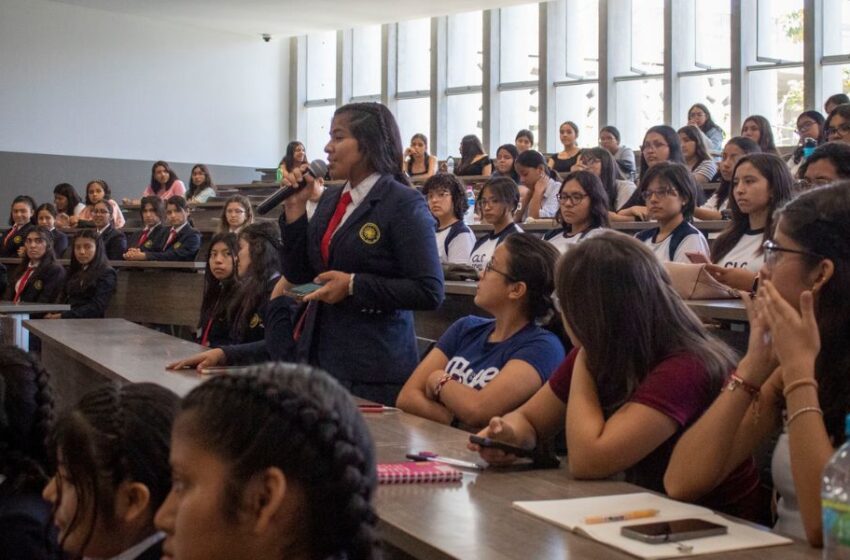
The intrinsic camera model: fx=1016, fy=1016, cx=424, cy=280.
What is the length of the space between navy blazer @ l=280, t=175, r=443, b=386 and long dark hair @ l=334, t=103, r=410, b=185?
0.17 feet

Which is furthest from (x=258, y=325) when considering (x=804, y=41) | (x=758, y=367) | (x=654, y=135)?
(x=804, y=41)

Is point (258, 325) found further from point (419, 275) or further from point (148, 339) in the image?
point (419, 275)

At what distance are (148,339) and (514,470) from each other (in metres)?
2.34

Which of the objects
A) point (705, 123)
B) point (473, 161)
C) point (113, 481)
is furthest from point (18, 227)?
point (113, 481)

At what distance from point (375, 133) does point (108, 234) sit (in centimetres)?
674

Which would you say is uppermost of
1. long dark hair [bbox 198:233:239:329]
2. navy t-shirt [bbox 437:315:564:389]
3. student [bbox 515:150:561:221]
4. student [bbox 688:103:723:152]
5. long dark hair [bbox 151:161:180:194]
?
student [bbox 688:103:723:152]

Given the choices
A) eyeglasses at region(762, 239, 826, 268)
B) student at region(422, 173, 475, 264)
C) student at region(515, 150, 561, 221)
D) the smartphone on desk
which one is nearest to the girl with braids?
the smartphone on desk

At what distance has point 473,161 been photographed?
32.6ft

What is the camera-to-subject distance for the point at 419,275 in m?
2.69

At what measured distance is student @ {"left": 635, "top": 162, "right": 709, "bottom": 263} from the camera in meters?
4.38

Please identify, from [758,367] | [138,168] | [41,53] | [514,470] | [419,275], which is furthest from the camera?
[138,168]

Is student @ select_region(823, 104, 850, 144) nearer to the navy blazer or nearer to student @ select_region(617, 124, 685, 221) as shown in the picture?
student @ select_region(617, 124, 685, 221)

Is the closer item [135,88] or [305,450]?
[305,450]

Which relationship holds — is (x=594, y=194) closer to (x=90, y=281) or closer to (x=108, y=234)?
(x=90, y=281)
